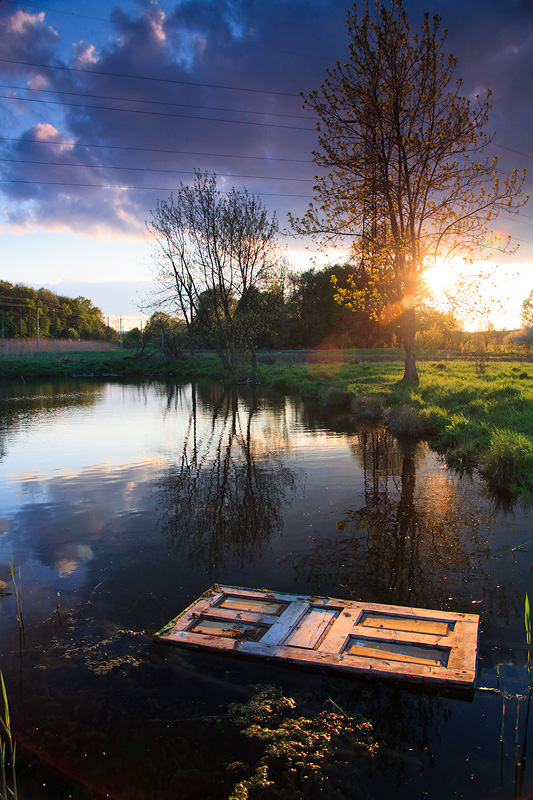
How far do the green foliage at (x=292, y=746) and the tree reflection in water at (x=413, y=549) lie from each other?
1.77 m

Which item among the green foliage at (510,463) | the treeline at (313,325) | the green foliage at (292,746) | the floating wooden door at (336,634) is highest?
the treeline at (313,325)

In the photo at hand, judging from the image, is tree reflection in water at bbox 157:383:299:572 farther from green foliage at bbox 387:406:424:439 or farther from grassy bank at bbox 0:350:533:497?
grassy bank at bbox 0:350:533:497

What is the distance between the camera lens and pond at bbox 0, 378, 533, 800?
325 centimetres

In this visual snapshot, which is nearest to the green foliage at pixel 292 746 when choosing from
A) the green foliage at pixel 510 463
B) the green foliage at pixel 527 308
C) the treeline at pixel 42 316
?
the green foliage at pixel 510 463

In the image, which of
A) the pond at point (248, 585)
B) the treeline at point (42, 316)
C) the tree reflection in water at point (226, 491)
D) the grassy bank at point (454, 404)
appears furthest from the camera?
the treeline at point (42, 316)

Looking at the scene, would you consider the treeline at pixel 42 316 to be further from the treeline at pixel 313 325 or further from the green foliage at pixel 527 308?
the green foliage at pixel 527 308

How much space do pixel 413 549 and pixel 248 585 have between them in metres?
2.24

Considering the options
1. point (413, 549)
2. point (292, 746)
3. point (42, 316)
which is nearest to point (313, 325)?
point (413, 549)

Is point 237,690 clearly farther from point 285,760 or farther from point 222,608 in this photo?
point 222,608

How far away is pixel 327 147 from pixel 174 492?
43.7 feet

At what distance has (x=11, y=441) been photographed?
585 inches

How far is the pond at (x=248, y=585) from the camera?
10.7 feet

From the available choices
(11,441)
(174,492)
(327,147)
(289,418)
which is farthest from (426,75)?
(11,441)

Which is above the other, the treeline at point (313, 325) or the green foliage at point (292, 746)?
the treeline at point (313, 325)
